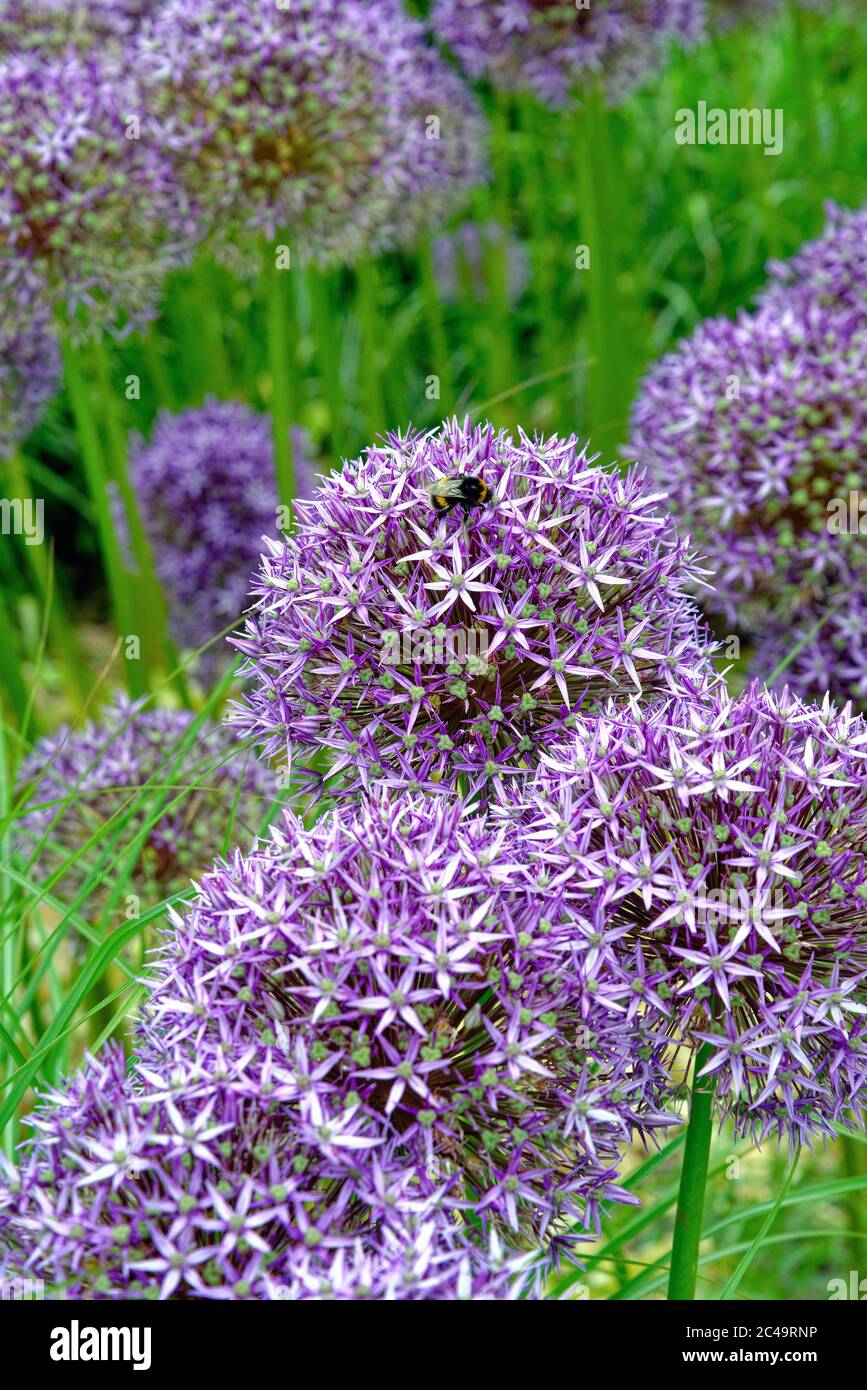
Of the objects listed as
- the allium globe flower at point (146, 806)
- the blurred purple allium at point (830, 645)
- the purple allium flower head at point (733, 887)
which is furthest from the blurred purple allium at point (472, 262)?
the purple allium flower head at point (733, 887)

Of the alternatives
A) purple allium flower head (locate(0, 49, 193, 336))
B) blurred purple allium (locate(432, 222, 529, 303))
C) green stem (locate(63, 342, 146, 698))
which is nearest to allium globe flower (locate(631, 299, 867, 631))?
purple allium flower head (locate(0, 49, 193, 336))

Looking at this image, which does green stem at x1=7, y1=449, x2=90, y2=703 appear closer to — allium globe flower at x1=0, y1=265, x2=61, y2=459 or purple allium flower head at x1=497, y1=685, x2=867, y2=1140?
allium globe flower at x1=0, y1=265, x2=61, y2=459

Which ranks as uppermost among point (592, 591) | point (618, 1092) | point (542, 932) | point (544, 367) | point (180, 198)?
point (544, 367)

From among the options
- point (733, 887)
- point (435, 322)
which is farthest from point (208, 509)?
point (733, 887)
